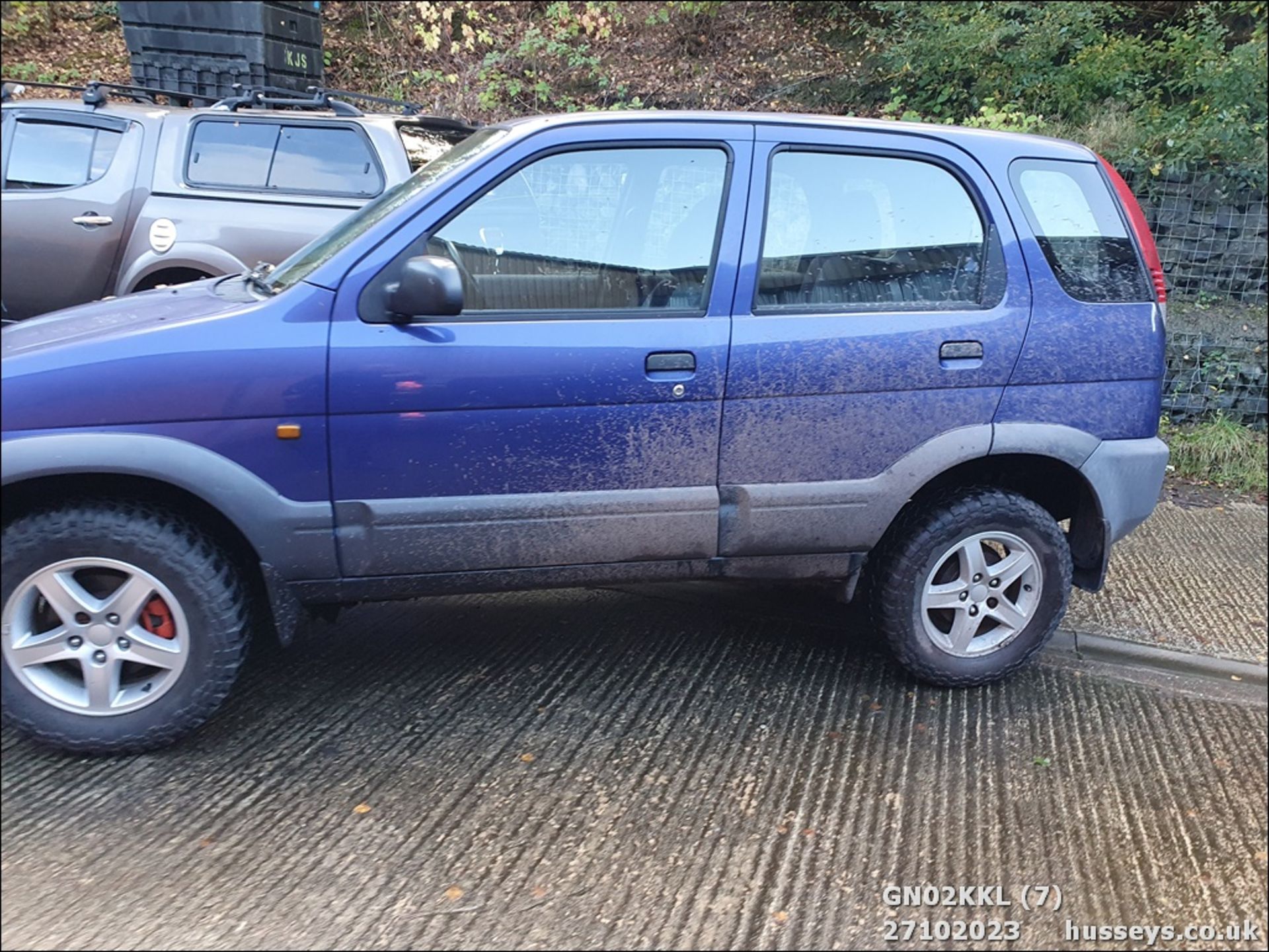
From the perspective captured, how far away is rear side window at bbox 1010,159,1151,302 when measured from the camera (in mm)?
3469

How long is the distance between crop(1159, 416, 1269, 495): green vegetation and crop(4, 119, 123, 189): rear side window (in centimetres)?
732

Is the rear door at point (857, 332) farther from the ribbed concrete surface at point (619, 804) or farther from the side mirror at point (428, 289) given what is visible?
the side mirror at point (428, 289)

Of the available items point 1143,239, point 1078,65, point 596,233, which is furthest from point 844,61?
point 596,233

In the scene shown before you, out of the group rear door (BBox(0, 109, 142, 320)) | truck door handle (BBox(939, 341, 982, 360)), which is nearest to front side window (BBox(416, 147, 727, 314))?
truck door handle (BBox(939, 341, 982, 360))

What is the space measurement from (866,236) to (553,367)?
4.00ft

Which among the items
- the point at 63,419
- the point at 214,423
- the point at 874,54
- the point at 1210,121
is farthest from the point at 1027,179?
the point at 874,54

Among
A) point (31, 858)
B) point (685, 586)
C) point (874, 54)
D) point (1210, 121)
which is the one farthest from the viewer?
point (874, 54)

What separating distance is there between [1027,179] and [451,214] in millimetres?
2040

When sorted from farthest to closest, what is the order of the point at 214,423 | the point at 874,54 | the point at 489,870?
the point at 874,54 → the point at 214,423 → the point at 489,870

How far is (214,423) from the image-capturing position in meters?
2.87

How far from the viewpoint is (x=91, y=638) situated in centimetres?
287

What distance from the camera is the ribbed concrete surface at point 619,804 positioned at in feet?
8.07

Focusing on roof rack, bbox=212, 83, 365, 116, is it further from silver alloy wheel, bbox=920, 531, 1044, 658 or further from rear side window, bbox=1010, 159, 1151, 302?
silver alloy wheel, bbox=920, 531, 1044, 658

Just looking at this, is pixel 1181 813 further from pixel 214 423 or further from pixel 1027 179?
pixel 214 423
